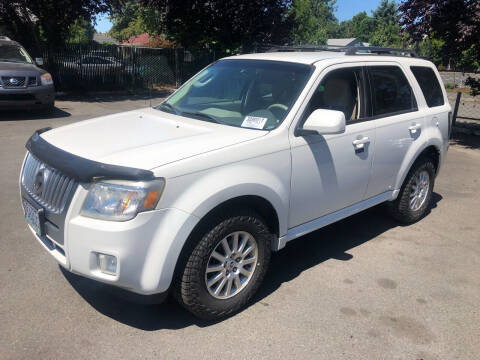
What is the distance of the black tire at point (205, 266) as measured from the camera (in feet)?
9.73

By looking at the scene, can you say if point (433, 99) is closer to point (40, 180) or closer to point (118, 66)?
point (40, 180)

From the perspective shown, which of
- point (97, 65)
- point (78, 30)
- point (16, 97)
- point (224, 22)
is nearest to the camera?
point (16, 97)

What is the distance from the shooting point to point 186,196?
2830 millimetres

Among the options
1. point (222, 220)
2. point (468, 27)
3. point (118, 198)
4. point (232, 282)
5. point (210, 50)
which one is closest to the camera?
point (118, 198)

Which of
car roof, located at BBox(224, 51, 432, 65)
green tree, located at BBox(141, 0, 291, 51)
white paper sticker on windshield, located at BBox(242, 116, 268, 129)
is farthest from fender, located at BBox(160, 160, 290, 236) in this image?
green tree, located at BBox(141, 0, 291, 51)

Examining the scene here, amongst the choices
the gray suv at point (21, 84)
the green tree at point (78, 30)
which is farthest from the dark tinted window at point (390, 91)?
the green tree at point (78, 30)

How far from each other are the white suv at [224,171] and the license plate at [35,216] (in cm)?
2

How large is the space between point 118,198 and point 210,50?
61.6 feet

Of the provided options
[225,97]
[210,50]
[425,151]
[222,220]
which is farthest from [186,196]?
[210,50]

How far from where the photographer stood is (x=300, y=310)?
11.3 ft

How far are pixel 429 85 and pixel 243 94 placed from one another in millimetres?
2492

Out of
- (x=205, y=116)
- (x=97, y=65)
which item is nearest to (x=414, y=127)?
(x=205, y=116)

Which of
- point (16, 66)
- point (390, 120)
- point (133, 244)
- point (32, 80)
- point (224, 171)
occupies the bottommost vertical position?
point (133, 244)

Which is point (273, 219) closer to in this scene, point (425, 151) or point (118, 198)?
point (118, 198)
